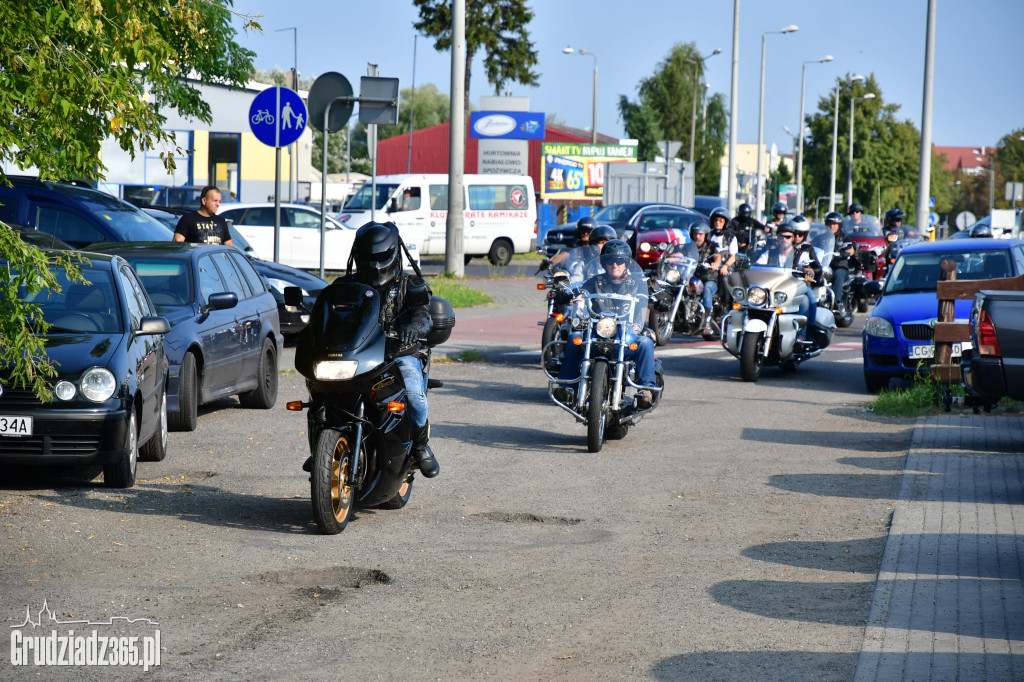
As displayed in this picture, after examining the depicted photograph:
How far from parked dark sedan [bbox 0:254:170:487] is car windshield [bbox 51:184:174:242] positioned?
5.26 metres

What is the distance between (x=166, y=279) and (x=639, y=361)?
398cm

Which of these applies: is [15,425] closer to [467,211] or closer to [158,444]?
[158,444]

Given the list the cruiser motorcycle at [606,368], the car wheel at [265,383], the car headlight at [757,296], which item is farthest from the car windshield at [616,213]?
the cruiser motorcycle at [606,368]

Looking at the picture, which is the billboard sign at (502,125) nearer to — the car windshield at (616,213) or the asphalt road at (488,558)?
the car windshield at (616,213)

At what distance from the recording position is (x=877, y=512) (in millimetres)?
8188

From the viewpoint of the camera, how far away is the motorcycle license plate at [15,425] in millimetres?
8008

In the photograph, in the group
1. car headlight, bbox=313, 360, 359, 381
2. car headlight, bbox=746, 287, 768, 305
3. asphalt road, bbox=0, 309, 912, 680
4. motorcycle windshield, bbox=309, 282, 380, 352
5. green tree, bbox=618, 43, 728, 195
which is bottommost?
asphalt road, bbox=0, 309, 912, 680

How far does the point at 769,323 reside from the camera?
15.2 meters

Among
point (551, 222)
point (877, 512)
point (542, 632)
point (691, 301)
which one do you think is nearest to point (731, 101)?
point (551, 222)

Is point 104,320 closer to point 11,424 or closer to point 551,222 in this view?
point 11,424

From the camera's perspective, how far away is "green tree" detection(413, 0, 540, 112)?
5447 centimetres

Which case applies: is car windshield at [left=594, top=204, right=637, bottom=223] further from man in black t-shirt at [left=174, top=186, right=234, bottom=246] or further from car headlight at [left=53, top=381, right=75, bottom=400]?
car headlight at [left=53, top=381, right=75, bottom=400]

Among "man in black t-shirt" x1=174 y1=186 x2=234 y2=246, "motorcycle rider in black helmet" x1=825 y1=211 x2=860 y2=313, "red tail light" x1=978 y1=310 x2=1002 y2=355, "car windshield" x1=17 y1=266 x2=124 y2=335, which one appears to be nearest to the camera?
"car windshield" x1=17 y1=266 x2=124 y2=335

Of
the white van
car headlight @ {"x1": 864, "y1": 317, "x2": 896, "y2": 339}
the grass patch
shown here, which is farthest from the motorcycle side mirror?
the white van
